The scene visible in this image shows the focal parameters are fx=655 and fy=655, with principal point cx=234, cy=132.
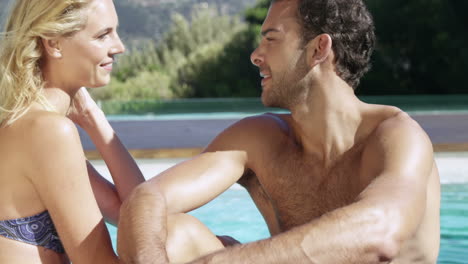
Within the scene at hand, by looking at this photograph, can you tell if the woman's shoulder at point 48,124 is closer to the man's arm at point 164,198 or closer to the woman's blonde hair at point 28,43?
the woman's blonde hair at point 28,43

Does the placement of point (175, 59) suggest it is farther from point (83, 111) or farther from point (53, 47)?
point (53, 47)

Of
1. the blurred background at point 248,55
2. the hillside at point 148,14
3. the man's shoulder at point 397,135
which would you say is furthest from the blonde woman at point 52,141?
the hillside at point 148,14

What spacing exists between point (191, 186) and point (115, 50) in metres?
0.55

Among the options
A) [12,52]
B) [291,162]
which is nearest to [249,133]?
[291,162]

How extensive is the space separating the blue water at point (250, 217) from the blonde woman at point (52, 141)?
2.65m

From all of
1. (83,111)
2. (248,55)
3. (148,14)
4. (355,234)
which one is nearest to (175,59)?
(248,55)

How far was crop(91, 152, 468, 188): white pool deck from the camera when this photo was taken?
5383 mm

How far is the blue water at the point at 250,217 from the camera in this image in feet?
15.6

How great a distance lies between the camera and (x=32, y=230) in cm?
209

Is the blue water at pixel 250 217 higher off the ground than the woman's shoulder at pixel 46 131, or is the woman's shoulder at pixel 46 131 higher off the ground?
the woman's shoulder at pixel 46 131

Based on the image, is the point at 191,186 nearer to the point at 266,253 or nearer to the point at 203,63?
the point at 266,253

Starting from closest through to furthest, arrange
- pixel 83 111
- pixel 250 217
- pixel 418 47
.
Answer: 1. pixel 83 111
2. pixel 250 217
3. pixel 418 47

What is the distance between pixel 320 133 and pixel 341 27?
40cm

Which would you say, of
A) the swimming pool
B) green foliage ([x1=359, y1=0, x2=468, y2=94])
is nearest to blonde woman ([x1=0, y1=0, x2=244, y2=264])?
the swimming pool
